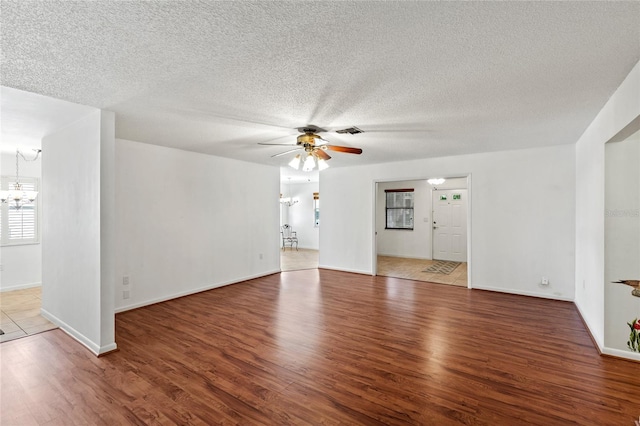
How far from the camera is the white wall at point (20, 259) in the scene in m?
5.34

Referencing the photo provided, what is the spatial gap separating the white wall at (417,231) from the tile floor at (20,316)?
7.41 m

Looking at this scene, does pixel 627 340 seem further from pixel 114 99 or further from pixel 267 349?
pixel 114 99

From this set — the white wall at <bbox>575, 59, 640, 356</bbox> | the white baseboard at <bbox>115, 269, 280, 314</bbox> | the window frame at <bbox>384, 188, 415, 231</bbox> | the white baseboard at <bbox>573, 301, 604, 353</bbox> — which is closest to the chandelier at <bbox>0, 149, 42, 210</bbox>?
the white baseboard at <bbox>115, 269, 280, 314</bbox>

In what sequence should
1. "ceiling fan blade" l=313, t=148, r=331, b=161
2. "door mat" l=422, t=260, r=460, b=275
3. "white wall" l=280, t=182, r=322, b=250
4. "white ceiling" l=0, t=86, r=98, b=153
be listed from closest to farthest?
"white ceiling" l=0, t=86, r=98, b=153 → "ceiling fan blade" l=313, t=148, r=331, b=161 → "door mat" l=422, t=260, r=460, b=275 → "white wall" l=280, t=182, r=322, b=250

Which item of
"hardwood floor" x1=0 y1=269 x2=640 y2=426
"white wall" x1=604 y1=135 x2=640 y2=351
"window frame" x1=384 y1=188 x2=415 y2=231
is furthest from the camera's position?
"window frame" x1=384 y1=188 x2=415 y2=231

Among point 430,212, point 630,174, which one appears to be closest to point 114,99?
point 630,174

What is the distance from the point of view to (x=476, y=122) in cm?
360

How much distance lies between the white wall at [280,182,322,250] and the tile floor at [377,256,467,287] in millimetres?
3120

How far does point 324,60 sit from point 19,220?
6.71 meters

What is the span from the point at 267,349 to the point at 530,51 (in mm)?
3377

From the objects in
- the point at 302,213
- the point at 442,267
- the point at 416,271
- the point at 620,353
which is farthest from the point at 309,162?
the point at 302,213

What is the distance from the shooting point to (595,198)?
3.38 meters

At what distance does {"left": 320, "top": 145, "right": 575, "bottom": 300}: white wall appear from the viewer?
477 centimetres

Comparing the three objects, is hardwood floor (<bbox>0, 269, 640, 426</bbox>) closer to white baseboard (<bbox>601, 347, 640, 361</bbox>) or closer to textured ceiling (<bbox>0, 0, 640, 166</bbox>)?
white baseboard (<bbox>601, 347, 640, 361</bbox>)
